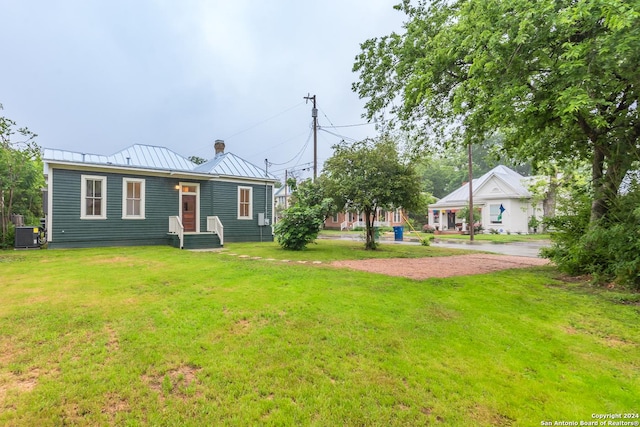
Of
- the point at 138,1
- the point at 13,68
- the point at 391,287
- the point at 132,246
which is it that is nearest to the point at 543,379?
the point at 391,287

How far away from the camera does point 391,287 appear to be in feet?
18.6

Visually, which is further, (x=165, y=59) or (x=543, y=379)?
(x=165, y=59)

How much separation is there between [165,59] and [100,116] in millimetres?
12160

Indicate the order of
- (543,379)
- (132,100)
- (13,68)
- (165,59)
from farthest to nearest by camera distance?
(132,100)
(165,59)
(13,68)
(543,379)

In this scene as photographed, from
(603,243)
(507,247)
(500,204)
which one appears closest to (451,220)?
(500,204)

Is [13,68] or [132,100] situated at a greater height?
[132,100]

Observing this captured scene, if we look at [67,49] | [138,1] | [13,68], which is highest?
[138,1]

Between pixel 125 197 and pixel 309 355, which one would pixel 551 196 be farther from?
pixel 125 197

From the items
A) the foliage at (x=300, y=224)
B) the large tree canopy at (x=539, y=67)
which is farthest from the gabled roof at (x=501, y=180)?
the foliage at (x=300, y=224)

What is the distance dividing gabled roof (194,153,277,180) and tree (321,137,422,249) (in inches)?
182

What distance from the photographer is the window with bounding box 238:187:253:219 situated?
49.4 ft

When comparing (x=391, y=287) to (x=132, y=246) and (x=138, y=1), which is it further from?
(x=138, y=1)

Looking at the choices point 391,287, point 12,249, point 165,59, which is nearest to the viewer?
point 391,287

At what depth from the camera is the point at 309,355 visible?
2.99 meters
